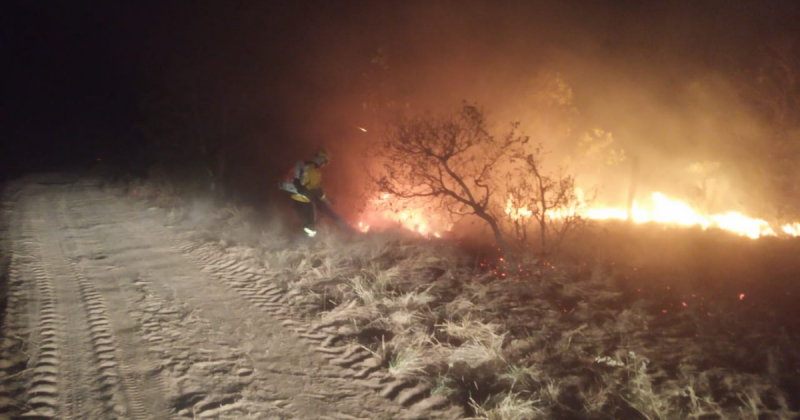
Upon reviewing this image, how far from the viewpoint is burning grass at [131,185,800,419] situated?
4.47m

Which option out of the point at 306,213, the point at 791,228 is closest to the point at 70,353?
the point at 306,213

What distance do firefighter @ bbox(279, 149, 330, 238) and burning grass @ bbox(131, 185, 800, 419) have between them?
1.34ft

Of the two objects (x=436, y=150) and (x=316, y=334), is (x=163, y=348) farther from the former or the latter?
(x=436, y=150)

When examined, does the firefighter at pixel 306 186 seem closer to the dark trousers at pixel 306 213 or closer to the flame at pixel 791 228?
the dark trousers at pixel 306 213

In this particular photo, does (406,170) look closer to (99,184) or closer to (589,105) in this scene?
(99,184)

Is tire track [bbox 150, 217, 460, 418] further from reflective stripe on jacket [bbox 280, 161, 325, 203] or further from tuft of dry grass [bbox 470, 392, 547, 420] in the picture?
reflective stripe on jacket [bbox 280, 161, 325, 203]

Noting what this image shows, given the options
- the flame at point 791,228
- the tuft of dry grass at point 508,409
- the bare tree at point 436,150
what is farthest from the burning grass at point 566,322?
the flame at point 791,228

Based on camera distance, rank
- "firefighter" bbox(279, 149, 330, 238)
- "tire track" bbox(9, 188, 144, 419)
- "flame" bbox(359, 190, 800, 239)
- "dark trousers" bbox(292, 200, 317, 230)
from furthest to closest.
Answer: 1. "flame" bbox(359, 190, 800, 239)
2. "dark trousers" bbox(292, 200, 317, 230)
3. "firefighter" bbox(279, 149, 330, 238)
4. "tire track" bbox(9, 188, 144, 419)

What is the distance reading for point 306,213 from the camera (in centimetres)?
962

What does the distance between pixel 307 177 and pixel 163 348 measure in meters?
4.79

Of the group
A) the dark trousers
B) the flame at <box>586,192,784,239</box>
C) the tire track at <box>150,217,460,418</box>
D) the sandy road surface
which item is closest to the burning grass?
the tire track at <box>150,217,460,418</box>

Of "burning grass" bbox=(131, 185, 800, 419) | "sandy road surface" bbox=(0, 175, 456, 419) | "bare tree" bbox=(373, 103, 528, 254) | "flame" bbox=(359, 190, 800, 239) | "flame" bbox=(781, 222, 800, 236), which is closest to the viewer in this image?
"sandy road surface" bbox=(0, 175, 456, 419)

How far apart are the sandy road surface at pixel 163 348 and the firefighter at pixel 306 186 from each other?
1775mm

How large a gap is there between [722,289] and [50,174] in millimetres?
20606
